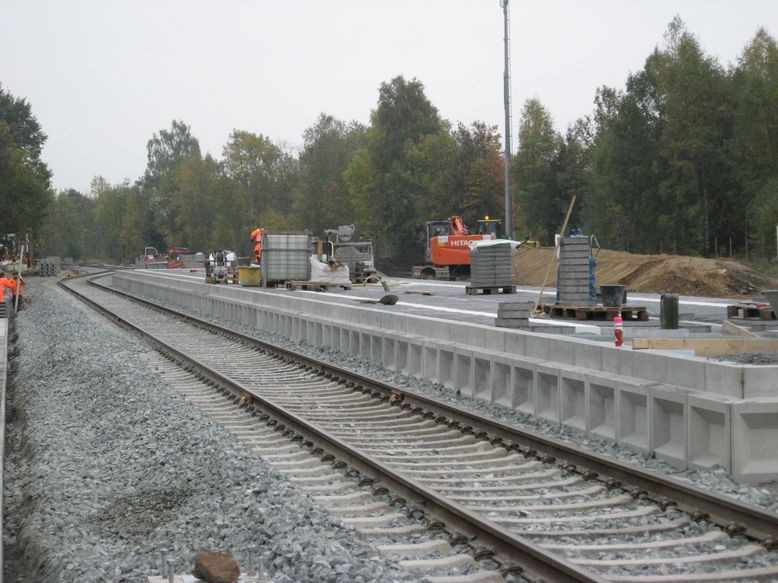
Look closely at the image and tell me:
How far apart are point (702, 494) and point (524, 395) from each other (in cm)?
566

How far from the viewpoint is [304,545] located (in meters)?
7.14

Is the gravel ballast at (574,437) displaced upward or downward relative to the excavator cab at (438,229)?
downward

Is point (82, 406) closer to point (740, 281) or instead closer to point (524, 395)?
point (524, 395)

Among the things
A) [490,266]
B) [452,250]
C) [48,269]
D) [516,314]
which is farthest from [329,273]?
[48,269]

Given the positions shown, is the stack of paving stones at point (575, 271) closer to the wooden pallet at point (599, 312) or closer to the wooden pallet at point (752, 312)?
the wooden pallet at point (599, 312)

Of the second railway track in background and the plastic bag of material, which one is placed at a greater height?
the plastic bag of material

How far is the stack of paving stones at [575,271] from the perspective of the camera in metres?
22.2

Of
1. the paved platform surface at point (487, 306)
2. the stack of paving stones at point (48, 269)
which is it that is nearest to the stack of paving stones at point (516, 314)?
the paved platform surface at point (487, 306)

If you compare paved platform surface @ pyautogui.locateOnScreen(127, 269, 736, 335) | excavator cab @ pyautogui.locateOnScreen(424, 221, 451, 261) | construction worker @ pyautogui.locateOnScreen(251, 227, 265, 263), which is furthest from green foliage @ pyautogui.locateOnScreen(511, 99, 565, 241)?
paved platform surface @ pyautogui.locateOnScreen(127, 269, 736, 335)

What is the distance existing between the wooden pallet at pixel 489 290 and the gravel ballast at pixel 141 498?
19.4 meters

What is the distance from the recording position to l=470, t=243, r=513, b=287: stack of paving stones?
1414 inches

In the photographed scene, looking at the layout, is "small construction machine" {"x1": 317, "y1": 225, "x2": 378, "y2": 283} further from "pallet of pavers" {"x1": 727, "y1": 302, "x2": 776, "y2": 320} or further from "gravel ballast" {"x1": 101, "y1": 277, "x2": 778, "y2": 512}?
"gravel ballast" {"x1": 101, "y1": 277, "x2": 778, "y2": 512}

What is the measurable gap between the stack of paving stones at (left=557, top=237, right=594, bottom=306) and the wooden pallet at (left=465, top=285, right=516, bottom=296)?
1325cm

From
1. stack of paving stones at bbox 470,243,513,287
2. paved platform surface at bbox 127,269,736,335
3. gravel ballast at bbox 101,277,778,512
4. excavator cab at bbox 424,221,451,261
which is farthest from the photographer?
excavator cab at bbox 424,221,451,261
